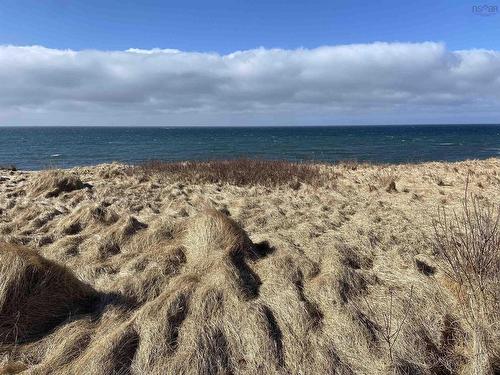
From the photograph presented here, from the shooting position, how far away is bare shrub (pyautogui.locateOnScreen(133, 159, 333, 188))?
13586mm

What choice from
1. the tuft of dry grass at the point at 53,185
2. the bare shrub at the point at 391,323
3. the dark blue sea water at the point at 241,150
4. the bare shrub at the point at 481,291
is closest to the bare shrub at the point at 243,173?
the tuft of dry grass at the point at 53,185

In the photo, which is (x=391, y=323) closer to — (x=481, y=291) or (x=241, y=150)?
Answer: (x=481, y=291)

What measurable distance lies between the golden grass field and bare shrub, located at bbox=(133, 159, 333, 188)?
4745 millimetres

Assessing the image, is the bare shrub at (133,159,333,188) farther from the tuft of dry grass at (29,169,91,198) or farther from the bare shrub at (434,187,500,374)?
the bare shrub at (434,187,500,374)

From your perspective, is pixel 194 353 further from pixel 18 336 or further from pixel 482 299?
pixel 482 299

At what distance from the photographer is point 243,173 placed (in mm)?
14195

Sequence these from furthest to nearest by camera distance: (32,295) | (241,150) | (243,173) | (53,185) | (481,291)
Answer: (241,150) → (243,173) → (53,185) → (32,295) → (481,291)

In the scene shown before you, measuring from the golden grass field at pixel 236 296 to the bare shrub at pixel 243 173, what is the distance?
4745mm

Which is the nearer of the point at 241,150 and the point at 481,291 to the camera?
the point at 481,291

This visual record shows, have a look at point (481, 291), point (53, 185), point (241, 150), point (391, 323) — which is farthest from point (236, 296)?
point (241, 150)

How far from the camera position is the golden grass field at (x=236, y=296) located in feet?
14.0

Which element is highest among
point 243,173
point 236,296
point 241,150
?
point 243,173

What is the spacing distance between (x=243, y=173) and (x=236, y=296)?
30.3ft

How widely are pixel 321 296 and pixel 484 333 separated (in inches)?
78.6
